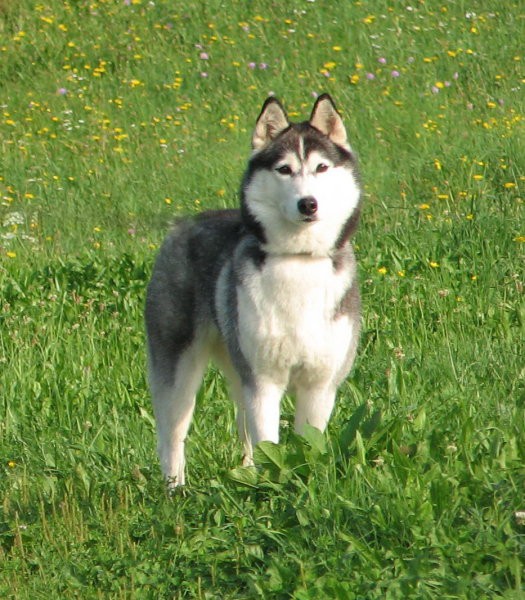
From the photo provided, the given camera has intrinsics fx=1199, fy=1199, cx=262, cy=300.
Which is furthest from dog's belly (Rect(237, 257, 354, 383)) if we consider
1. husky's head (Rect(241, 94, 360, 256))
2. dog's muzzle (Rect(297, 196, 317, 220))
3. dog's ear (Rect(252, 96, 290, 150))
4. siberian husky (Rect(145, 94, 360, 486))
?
dog's ear (Rect(252, 96, 290, 150))

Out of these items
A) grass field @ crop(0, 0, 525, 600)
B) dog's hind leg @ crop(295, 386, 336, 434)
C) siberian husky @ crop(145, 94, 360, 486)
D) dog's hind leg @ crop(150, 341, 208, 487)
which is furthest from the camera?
dog's hind leg @ crop(150, 341, 208, 487)

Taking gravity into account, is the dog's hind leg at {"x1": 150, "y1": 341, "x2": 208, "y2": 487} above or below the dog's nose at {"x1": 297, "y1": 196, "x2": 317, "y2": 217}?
below

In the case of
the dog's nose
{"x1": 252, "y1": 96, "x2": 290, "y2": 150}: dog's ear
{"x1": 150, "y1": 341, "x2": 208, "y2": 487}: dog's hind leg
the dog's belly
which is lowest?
{"x1": 150, "y1": 341, "x2": 208, "y2": 487}: dog's hind leg

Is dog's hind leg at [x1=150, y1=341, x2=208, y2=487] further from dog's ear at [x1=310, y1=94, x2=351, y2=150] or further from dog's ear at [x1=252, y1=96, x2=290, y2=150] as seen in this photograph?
dog's ear at [x1=310, y1=94, x2=351, y2=150]

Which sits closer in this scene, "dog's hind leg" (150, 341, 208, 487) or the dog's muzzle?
the dog's muzzle

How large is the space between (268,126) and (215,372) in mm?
1809

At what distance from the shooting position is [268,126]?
5.49 metres

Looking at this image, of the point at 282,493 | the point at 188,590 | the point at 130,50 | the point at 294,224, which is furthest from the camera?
the point at 130,50

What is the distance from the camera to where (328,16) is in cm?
1480

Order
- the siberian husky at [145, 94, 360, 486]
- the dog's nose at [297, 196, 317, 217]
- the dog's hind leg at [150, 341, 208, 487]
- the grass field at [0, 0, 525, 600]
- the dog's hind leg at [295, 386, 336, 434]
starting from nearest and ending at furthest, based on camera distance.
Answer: the grass field at [0, 0, 525, 600]
the dog's nose at [297, 196, 317, 217]
the siberian husky at [145, 94, 360, 486]
the dog's hind leg at [295, 386, 336, 434]
the dog's hind leg at [150, 341, 208, 487]

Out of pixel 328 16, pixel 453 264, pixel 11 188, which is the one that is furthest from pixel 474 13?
pixel 453 264

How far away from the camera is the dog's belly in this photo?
5.24 meters

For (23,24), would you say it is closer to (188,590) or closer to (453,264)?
(453,264)

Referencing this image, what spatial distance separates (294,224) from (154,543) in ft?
5.13
